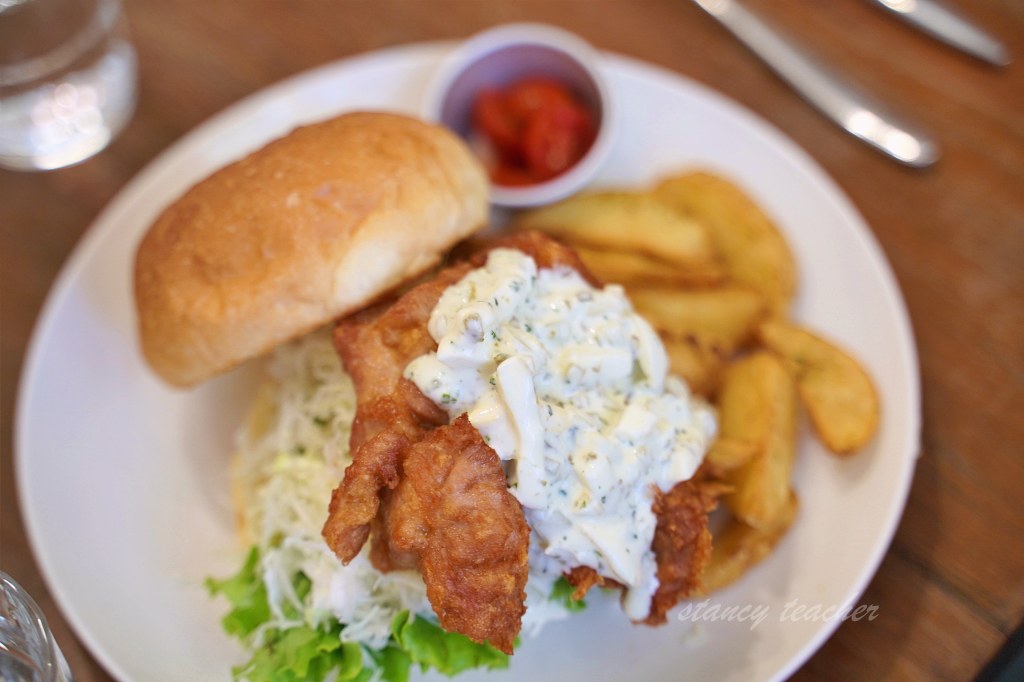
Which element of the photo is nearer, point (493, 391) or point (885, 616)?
point (493, 391)

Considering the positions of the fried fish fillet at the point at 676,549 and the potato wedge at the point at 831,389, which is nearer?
the fried fish fillet at the point at 676,549

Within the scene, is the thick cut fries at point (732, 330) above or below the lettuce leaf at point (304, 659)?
above

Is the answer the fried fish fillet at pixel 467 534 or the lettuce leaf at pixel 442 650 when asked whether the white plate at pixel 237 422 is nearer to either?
the lettuce leaf at pixel 442 650

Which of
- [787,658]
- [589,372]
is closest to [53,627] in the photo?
[589,372]

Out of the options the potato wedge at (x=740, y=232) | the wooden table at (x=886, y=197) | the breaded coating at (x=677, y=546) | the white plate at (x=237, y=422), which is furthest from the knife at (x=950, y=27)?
the breaded coating at (x=677, y=546)

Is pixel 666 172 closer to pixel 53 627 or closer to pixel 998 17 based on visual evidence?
pixel 998 17

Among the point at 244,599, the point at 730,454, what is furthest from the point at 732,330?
the point at 244,599

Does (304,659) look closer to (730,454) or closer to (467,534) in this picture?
(467,534)
